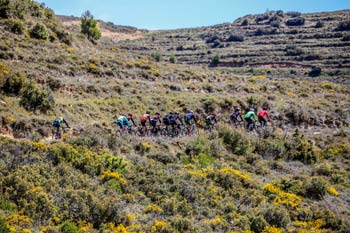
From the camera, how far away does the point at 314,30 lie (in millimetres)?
92688

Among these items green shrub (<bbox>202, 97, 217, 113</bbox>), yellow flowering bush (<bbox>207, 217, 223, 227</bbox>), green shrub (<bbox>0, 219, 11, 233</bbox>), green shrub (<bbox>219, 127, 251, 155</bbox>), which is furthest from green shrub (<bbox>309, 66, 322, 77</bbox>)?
green shrub (<bbox>0, 219, 11, 233</bbox>)

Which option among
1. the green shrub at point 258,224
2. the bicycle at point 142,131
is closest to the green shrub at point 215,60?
the bicycle at point 142,131

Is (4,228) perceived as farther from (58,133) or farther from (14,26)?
(14,26)

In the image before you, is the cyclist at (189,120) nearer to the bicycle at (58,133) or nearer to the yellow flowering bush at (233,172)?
the yellow flowering bush at (233,172)

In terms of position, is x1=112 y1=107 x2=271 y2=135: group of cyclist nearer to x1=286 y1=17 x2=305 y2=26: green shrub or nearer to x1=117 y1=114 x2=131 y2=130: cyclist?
x1=117 y1=114 x2=131 y2=130: cyclist

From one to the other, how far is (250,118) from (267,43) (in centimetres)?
6529

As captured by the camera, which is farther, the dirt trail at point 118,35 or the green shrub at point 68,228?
the dirt trail at point 118,35

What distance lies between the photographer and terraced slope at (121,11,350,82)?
74625mm

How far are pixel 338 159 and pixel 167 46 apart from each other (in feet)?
232

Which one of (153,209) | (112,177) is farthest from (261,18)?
(153,209)

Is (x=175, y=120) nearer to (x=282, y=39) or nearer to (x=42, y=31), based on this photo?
(x=42, y=31)

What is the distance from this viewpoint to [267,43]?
89.5 metres

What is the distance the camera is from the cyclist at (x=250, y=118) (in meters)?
28.2

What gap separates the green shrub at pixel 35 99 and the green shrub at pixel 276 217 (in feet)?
46.7
